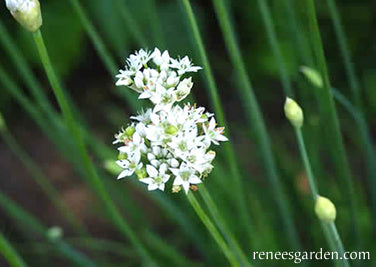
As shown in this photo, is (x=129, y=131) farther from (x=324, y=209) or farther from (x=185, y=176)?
(x=324, y=209)

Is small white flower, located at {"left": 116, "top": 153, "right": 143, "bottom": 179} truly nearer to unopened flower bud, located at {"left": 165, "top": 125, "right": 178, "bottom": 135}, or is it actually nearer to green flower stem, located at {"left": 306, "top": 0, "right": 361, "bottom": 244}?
unopened flower bud, located at {"left": 165, "top": 125, "right": 178, "bottom": 135}

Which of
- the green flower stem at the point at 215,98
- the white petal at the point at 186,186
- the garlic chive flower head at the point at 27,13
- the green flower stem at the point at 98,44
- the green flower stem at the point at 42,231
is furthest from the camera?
the green flower stem at the point at 42,231

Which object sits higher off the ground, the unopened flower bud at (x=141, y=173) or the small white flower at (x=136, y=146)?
the small white flower at (x=136, y=146)

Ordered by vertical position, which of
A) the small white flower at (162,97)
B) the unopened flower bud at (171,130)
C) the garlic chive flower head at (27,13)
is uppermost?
the garlic chive flower head at (27,13)

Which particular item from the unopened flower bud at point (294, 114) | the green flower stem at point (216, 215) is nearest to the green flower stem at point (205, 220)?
the green flower stem at point (216, 215)

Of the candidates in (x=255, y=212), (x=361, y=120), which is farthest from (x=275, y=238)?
(x=361, y=120)

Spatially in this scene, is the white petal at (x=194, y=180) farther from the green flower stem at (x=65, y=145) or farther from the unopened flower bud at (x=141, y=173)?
the green flower stem at (x=65, y=145)

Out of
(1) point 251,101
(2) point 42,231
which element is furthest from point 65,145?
(1) point 251,101
